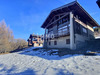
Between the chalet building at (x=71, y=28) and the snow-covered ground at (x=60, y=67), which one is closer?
the snow-covered ground at (x=60, y=67)

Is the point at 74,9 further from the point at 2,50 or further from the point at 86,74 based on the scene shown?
the point at 2,50

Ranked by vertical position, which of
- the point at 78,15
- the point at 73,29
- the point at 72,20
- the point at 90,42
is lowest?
the point at 90,42

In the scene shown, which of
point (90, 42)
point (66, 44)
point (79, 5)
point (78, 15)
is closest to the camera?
point (79, 5)

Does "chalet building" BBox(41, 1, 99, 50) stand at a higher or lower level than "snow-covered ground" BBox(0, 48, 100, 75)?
higher

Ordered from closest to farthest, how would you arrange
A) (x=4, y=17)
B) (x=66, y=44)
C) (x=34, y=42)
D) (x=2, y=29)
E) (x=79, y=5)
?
(x=79, y=5) → (x=66, y=44) → (x=2, y=29) → (x=4, y=17) → (x=34, y=42)

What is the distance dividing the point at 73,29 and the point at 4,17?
24977 mm

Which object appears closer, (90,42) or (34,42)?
(90,42)

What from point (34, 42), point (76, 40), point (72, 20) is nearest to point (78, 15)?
point (72, 20)

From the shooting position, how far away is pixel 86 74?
236 cm

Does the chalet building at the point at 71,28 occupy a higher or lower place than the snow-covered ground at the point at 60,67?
higher

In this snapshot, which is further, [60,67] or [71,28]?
[71,28]

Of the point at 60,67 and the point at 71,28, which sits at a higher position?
the point at 71,28

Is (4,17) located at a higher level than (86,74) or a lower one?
higher

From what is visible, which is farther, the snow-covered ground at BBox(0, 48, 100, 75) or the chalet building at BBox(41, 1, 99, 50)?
the chalet building at BBox(41, 1, 99, 50)
